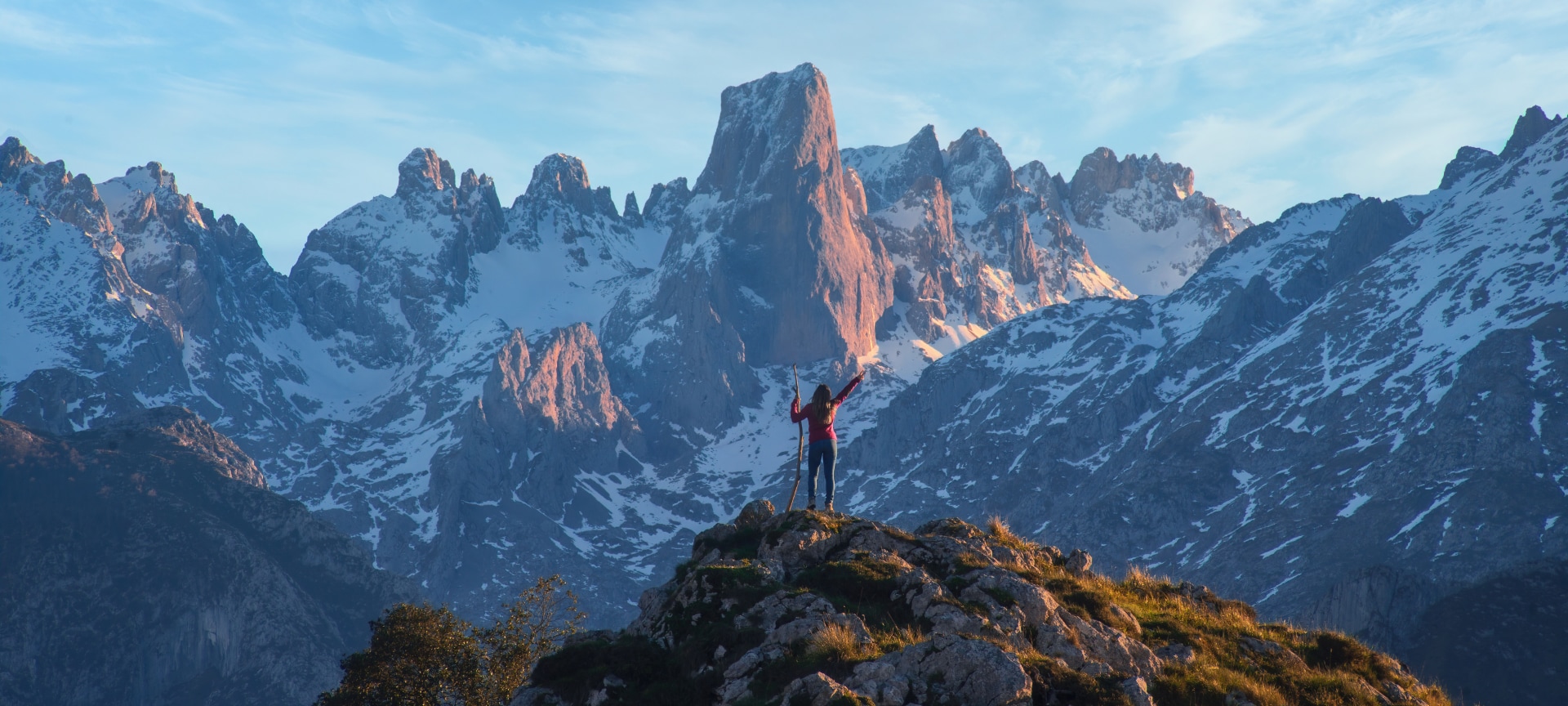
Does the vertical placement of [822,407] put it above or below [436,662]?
above

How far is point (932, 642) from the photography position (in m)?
23.7

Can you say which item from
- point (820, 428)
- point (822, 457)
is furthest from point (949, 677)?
point (822, 457)

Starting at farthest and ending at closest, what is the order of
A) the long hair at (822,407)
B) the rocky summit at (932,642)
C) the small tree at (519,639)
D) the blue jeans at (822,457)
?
1. the small tree at (519,639)
2. the long hair at (822,407)
3. the blue jeans at (822,457)
4. the rocky summit at (932,642)

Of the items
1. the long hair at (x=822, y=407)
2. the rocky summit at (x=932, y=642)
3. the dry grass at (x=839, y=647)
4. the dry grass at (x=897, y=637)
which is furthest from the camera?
the long hair at (x=822, y=407)

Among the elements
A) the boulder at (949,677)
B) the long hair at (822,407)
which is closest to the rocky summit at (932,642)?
the boulder at (949,677)

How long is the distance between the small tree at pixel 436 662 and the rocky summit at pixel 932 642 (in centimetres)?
1564

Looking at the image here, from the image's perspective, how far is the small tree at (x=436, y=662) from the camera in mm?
45719

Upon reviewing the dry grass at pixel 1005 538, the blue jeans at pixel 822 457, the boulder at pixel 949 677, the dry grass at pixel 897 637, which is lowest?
the boulder at pixel 949 677

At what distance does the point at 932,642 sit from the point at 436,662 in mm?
29325

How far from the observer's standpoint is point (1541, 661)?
17550cm

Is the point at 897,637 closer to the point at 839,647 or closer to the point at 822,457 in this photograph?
the point at 839,647

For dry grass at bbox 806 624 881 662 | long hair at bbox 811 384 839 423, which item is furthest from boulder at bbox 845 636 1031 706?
long hair at bbox 811 384 839 423

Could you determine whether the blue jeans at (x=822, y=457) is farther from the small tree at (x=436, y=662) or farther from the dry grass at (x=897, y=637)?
the small tree at (x=436, y=662)

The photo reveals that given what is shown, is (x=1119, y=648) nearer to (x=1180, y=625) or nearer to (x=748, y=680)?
(x=1180, y=625)
